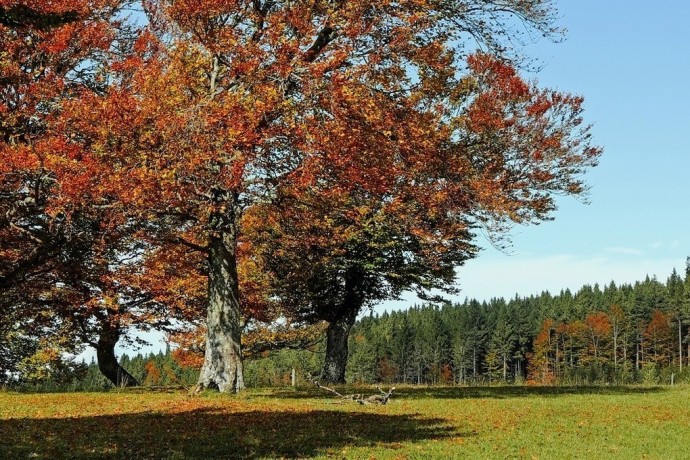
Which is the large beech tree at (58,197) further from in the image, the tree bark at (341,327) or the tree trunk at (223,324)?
the tree bark at (341,327)

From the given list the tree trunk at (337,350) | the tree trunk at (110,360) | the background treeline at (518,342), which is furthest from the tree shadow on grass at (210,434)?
the background treeline at (518,342)

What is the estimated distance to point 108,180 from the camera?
1892cm

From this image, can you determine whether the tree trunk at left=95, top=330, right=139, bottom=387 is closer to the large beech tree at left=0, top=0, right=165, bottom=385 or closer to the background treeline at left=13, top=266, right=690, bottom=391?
the large beech tree at left=0, top=0, right=165, bottom=385

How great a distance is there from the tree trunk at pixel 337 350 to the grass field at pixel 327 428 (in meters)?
11.5

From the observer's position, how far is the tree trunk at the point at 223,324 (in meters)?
21.0

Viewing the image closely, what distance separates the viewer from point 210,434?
12961mm

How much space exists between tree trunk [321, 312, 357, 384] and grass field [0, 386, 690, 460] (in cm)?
1152

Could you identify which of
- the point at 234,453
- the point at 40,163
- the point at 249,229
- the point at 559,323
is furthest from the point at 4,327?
the point at 559,323

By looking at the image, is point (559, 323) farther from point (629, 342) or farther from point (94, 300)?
point (94, 300)

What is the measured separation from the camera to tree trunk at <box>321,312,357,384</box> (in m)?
33.0

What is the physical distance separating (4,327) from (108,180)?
1655 centimetres

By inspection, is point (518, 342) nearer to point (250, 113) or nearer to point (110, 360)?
point (110, 360)

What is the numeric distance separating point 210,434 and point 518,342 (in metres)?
146

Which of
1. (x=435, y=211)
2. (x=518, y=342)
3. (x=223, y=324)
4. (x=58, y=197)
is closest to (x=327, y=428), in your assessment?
(x=223, y=324)
